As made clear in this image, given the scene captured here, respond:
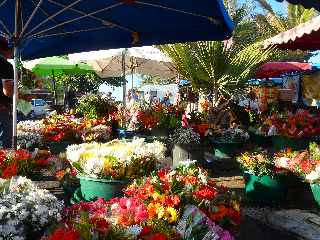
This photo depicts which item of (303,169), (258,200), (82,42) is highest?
(82,42)

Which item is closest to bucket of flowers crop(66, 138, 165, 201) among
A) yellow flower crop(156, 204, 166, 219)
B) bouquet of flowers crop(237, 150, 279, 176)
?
yellow flower crop(156, 204, 166, 219)

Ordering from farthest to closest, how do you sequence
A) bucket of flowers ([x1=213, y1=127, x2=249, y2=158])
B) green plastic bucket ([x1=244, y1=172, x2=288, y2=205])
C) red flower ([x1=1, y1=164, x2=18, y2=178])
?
bucket of flowers ([x1=213, y1=127, x2=249, y2=158]), green plastic bucket ([x1=244, y1=172, x2=288, y2=205]), red flower ([x1=1, y1=164, x2=18, y2=178])

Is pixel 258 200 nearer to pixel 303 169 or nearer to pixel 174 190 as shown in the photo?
pixel 303 169

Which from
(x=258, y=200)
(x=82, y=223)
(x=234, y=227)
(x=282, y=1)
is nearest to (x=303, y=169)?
(x=258, y=200)

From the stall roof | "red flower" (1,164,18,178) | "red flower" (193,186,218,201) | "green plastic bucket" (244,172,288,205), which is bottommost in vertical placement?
"green plastic bucket" (244,172,288,205)

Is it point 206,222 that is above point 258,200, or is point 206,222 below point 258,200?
above

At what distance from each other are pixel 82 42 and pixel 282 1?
3202 millimetres

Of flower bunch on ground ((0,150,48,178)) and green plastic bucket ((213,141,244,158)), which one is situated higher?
flower bunch on ground ((0,150,48,178))

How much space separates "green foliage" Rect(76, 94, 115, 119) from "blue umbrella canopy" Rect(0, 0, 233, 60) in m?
5.83

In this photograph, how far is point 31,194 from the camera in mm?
3336

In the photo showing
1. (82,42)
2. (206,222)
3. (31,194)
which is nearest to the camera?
(31,194)

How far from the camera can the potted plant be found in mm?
9133

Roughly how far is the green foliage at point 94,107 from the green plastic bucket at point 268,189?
638 cm

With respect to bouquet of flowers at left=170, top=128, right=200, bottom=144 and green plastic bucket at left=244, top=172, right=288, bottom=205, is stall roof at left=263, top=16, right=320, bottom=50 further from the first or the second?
bouquet of flowers at left=170, top=128, right=200, bottom=144
